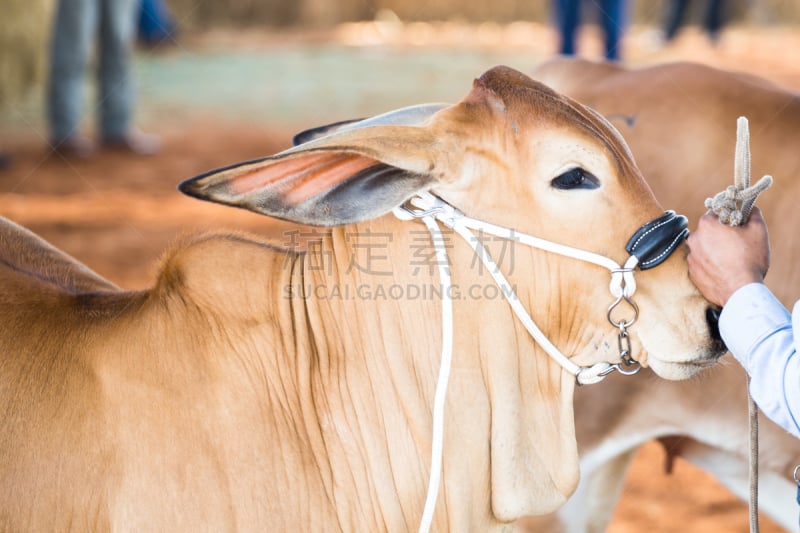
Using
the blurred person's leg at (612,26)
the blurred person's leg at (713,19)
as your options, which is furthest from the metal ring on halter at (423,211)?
the blurred person's leg at (713,19)

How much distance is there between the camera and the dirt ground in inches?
193

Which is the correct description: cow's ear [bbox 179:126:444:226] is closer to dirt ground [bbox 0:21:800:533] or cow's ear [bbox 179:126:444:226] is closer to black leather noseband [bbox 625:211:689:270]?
dirt ground [bbox 0:21:800:533]

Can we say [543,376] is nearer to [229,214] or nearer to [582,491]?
[582,491]

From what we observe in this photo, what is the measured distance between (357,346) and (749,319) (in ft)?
2.88

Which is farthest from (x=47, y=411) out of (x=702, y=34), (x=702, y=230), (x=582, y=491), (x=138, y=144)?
(x=702, y=34)

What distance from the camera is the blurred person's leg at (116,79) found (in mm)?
9953

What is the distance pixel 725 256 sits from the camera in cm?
226

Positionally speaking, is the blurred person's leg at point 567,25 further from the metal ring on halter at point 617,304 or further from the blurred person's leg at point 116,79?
the metal ring on halter at point 617,304

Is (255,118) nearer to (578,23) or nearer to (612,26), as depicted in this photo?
(578,23)

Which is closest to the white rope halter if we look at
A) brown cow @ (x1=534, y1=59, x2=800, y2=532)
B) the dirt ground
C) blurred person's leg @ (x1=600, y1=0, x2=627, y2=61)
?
the dirt ground

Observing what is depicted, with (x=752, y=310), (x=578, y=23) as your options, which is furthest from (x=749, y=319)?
(x=578, y=23)

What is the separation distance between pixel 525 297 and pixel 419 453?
1.43 feet

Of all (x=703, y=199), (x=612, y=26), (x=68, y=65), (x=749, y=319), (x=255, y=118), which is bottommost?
(x=255, y=118)

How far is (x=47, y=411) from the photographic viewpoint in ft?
7.34
